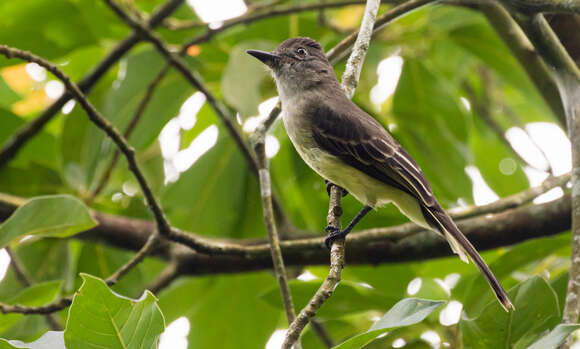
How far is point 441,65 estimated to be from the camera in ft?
16.0

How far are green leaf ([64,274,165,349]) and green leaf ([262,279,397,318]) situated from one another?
1080mm

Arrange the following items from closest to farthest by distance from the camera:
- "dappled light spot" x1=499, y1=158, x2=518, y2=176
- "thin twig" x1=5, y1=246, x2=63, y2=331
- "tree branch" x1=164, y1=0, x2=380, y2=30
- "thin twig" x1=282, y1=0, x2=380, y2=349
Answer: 1. "thin twig" x1=282, y1=0, x2=380, y2=349
2. "thin twig" x1=5, y1=246, x2=63, y2=331
3. "tree branch" x1=164, y1=0, x2=380, y2=30
4. "dappled light spot" x1=499, y1=158, x2=518, y2=176

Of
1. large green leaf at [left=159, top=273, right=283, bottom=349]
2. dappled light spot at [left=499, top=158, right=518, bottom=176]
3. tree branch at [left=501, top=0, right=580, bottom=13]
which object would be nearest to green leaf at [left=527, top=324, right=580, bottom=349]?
tree branch at [left=501, top=0, right=580, bottom=13]

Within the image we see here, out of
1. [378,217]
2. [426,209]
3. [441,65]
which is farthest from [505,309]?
[441,65]

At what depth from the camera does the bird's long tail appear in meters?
2.73

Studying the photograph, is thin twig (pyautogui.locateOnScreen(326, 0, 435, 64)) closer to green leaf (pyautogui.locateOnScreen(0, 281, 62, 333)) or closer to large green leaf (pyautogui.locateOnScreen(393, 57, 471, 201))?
large green leaf (pyautogui.locateOnScreen(393, 57, 471, 201))

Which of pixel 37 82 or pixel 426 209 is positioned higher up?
pixel 37 82

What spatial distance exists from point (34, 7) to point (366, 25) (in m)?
2.12

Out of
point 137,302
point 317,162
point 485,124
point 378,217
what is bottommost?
point 485,124

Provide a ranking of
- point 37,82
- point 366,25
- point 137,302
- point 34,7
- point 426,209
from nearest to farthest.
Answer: point 137,302, point 366,25, point 426,209, point 34,7, point 37,82

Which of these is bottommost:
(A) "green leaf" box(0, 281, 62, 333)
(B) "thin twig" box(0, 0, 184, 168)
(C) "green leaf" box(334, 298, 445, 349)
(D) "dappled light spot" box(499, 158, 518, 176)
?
(D) "dappled light spot" box(499, 158, 518, 176)

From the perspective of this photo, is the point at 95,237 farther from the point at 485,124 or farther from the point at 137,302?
the point at 485,124

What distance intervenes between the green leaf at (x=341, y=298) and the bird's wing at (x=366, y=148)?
0.49 m

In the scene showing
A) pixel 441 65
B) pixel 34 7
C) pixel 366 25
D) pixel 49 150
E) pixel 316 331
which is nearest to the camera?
pixel 366 25
